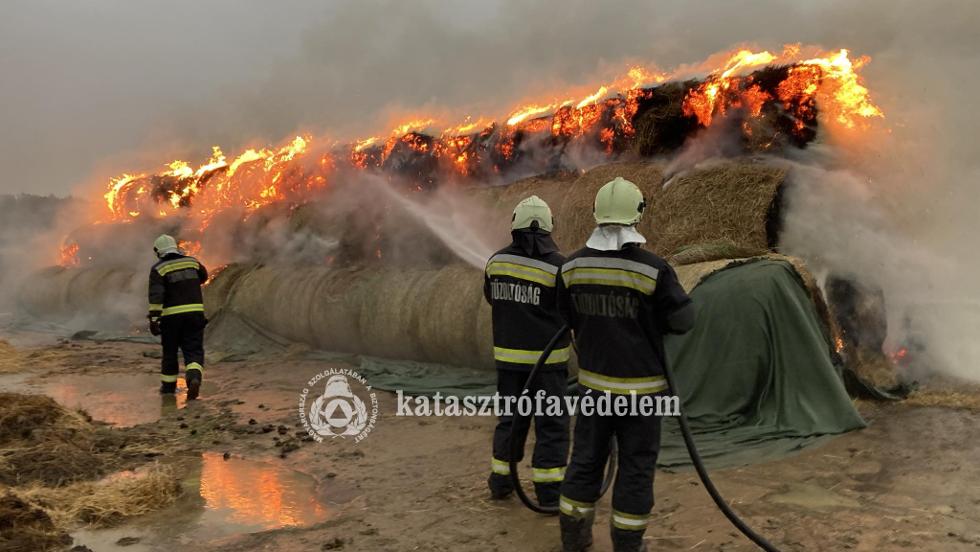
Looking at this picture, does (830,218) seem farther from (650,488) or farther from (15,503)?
(15,503)

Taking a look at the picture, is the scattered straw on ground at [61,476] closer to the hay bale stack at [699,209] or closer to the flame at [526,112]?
the hay bale stack at [699,209]

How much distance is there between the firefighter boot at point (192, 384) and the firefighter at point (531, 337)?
542 centimetres

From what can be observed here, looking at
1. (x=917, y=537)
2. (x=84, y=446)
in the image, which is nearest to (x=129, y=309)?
(x=84, y=446)

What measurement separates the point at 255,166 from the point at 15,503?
15.0 metres

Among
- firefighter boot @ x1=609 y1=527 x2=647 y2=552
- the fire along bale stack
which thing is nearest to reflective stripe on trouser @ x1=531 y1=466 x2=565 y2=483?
firefighter boot @ x1=609 y1=527 x2=647 y2=552

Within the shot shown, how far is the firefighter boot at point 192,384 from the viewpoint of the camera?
9203mm

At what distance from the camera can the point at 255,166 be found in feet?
61.4

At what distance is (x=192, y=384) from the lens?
920cm

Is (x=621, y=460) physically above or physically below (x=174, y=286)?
below

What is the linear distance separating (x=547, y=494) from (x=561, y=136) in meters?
8.34

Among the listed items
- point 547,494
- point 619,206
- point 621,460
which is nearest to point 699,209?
point 547,494

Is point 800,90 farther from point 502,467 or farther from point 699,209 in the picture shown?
point 502,467

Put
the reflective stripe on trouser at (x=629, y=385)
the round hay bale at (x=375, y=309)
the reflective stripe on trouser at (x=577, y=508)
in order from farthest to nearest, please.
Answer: the round hay bale at (x=375, y=309) < the reflective stripe on trouser at (x=577, y=508) < the reflective stripe on trouser at (x=629, y=385)
